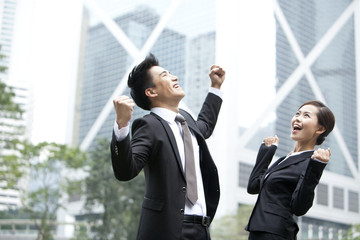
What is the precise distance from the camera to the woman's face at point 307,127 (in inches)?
115

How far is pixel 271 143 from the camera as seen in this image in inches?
123

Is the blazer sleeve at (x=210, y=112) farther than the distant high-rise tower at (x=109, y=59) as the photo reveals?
No

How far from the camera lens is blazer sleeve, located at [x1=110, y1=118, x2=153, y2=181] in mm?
2316

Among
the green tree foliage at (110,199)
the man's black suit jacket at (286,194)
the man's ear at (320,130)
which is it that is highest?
the green tree foliage at (110,199)

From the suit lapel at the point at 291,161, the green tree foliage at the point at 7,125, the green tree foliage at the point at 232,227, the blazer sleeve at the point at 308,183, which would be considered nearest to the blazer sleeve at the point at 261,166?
the suit lapel at the point at 291,161

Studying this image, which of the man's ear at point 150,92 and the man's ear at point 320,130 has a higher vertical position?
the man's ear at point 150,92

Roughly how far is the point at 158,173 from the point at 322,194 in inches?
1798

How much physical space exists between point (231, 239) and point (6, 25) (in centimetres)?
1443

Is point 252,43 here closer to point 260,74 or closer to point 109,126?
point 260,74

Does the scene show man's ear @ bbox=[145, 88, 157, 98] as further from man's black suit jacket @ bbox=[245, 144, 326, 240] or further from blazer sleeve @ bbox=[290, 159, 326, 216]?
blazer sleeve @ bbox=[290, 159, 326, 216]

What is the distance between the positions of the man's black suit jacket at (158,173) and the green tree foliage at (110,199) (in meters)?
17.5

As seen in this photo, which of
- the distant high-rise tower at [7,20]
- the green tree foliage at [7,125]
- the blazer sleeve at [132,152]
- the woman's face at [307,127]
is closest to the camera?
the blazer sleeve at [132,152]

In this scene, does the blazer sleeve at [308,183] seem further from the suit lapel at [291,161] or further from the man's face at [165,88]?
the man's face at [165,88]

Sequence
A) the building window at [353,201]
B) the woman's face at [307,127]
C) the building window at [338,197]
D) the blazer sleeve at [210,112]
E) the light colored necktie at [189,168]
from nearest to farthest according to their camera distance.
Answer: the light colored necktie at [189,168]
the woman's face at [307,127]
the blazer sleeve at [210,112]
the building window at [338,197]
the building window at [353,201]
